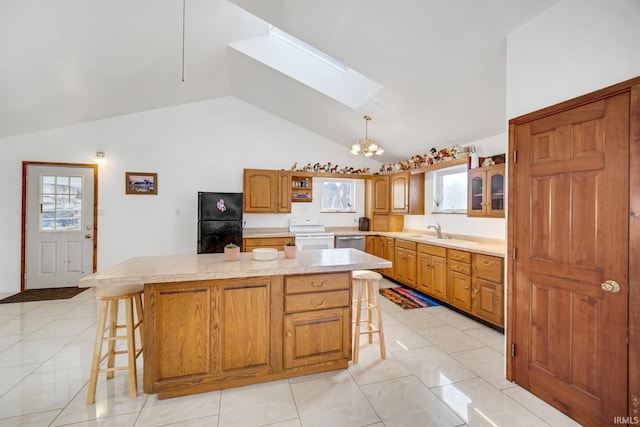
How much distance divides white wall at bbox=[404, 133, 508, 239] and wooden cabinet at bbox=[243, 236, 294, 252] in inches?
95.8

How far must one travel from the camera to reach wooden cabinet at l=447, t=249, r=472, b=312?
10.9ft

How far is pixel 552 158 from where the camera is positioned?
72.7 inches

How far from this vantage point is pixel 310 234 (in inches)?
197

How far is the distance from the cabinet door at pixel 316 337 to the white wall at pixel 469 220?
2451 mm

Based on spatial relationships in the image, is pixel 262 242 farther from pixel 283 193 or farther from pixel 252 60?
pixel 252 60

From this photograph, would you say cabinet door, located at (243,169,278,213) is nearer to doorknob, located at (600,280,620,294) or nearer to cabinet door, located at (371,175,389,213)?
cabinet door, located at (371,175,389,213)

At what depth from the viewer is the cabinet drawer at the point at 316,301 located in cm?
207

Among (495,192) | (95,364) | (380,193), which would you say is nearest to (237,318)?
(95,364)

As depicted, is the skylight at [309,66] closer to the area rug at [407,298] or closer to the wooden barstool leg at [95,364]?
the area rug at [407,298]

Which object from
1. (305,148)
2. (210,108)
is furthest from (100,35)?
(305,148)

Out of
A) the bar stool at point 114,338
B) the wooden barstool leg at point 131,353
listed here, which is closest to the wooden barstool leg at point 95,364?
the bar stool at point 114,338

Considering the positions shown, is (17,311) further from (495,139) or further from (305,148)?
(495,139)

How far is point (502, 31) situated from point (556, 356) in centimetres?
239

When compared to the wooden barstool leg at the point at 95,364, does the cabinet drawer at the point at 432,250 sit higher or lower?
higher
